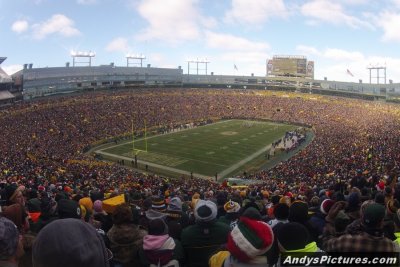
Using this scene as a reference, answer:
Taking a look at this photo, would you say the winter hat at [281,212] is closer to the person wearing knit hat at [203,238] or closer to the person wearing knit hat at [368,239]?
the person wearing knit hat at [203,238]

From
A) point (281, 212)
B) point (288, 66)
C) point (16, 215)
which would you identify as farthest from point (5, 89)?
point (288, 66)

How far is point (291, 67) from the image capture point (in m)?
98.2

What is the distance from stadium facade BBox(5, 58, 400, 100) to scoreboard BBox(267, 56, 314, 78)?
0.26m

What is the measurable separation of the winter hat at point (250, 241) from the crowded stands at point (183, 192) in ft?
0.03

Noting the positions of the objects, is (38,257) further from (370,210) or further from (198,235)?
(370,210)

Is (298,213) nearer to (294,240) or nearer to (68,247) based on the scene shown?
(294,240)

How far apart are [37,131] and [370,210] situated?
42953 mm

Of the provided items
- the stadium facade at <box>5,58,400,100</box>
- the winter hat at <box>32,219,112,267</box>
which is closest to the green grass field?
the stadium facade at <box>5,58,400,100</box>

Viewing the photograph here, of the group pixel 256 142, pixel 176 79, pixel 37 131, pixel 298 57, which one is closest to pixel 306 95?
pixel 298 57

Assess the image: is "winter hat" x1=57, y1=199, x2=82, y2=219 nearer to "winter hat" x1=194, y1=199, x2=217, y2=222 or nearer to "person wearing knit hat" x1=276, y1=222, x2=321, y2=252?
"winter hat" x1=194, y1=199, x2=217, y2=222

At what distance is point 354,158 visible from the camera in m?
26.6

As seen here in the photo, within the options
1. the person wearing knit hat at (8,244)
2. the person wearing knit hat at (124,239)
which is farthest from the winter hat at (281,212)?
the person wearing knit hat at (8,244)

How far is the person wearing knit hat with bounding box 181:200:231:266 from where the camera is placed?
4422 mm

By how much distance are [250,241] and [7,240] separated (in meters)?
1.90
